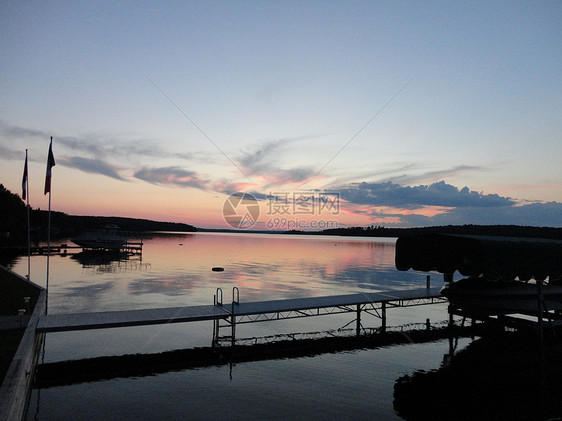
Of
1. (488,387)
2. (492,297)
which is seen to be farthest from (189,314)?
(492,297)

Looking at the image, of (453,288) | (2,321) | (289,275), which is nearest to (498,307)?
(453,288)

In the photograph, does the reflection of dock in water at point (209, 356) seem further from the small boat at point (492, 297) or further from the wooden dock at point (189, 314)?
the small boat at point (492, 297)

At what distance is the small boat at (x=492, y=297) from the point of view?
17953 mm

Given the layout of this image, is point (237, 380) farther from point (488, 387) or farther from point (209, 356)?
point (488, 387)

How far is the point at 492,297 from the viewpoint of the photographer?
18.0m

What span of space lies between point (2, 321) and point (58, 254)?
7560 cm

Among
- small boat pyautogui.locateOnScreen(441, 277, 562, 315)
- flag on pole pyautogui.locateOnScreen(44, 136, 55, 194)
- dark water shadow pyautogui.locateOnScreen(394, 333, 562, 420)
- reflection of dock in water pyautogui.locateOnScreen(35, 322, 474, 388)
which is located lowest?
reflection of dock in water pyautogui.locateOnScreen(35, 322, 474, 388)

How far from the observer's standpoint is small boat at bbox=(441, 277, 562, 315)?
707 inches

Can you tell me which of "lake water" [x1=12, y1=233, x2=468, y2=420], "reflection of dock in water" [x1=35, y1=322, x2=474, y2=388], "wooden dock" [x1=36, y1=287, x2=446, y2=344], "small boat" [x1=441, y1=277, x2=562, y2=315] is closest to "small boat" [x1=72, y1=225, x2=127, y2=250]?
"lake water" [x1=12, y1=233, x2=468, y2=420]

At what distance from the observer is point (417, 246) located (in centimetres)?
1577

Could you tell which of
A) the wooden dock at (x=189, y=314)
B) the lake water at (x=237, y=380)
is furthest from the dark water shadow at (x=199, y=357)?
the wooden dock at (x=189, y=314)

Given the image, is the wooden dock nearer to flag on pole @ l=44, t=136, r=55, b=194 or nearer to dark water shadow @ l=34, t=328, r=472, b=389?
dark water shadow @ l=34, t=328, r=472, b=389

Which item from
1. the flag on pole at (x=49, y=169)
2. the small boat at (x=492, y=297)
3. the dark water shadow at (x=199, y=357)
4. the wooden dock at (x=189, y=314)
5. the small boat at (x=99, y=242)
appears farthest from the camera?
the small boat at (x=99, y=242)

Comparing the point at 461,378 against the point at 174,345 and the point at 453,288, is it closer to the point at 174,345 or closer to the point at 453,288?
the point at 453,288
